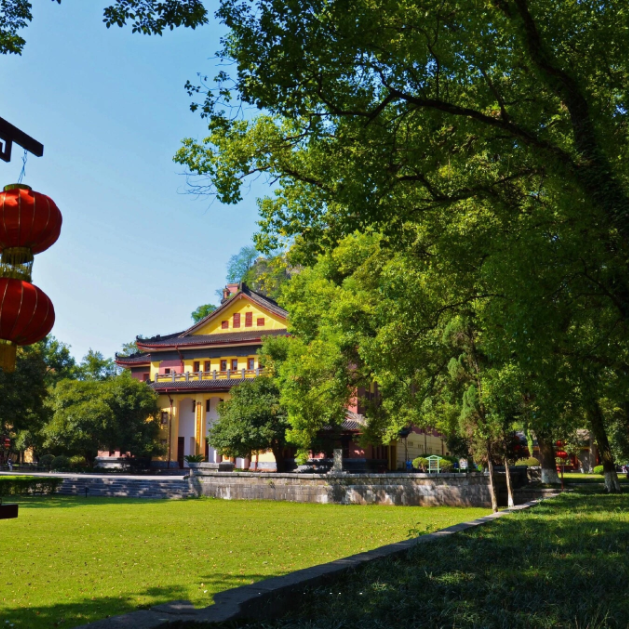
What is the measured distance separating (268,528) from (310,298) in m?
12.9

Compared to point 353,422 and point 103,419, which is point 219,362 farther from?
point 353,422

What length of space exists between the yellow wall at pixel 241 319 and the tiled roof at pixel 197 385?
3.98 meters

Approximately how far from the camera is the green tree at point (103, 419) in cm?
3741

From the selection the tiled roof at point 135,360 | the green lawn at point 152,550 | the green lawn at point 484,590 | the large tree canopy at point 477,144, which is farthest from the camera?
Result: the tiled roof at point 135,360

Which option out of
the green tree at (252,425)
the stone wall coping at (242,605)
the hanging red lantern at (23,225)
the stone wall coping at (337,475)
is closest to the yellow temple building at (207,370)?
the green tree at (252,425)

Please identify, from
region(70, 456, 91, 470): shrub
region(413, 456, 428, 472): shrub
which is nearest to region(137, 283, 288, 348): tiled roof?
region(70, 456, 91, 470): shrub

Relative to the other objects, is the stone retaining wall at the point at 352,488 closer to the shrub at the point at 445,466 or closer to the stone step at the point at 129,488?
the stone step at the point at 129,488

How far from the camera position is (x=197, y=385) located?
42031 mm

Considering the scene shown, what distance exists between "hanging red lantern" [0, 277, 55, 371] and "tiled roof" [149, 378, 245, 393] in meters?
34.7

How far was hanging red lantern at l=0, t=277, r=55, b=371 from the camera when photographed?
5387 mm

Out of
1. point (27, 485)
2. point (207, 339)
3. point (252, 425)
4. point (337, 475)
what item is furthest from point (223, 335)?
point (337, 475)

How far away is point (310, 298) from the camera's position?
83.5 ft

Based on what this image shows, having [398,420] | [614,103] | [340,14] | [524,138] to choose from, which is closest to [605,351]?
[524,138]

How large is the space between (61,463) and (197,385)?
987cm
